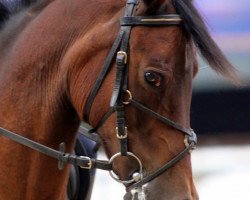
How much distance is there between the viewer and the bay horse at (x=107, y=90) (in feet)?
7.85

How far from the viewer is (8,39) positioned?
9.23ft

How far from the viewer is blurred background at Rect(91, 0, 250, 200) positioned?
23.5 ft

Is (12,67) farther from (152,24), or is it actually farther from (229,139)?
(229,139)

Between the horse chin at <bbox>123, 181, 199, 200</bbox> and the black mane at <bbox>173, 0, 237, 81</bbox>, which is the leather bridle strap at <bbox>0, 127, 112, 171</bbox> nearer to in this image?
the horse chin at <bbox>123, 181, 199, 200</bbox>

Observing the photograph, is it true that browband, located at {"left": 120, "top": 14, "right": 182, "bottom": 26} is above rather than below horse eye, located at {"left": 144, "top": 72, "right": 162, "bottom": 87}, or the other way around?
above

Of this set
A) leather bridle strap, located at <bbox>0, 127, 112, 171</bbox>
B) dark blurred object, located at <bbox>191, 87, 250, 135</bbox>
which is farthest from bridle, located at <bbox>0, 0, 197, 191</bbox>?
dark blurred object, located at <bbox>191, 87, 250, 135</bbox>

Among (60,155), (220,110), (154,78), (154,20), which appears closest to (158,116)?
(154,78)

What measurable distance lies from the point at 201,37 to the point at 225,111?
5391mm

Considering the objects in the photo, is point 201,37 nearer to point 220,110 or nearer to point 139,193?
point 139,193

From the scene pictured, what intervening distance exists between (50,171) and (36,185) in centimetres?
8

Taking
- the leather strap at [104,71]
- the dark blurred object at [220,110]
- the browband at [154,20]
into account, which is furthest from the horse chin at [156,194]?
the dark blurred object at [220,110]

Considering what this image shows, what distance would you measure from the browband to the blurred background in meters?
4.44

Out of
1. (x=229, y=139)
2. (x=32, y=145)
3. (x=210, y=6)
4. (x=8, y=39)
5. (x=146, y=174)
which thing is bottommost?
(x=146, y=174)

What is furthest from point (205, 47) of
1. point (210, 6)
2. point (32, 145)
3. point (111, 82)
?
point (210, 6)
